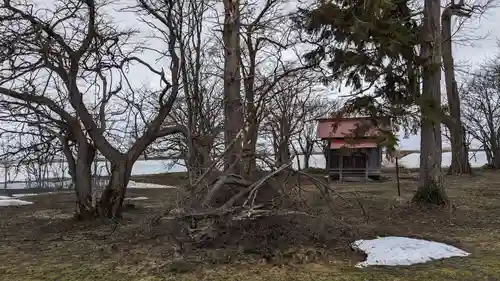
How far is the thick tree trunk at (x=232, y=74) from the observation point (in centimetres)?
1036

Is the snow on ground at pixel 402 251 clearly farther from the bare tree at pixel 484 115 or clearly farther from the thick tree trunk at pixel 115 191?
the bare tree at pixel 484 115

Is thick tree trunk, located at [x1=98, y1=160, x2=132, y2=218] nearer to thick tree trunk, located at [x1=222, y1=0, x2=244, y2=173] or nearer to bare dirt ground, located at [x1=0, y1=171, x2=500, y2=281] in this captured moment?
bare dirt ground, located at [x1=0, y1=171, x2=500, y2=281]

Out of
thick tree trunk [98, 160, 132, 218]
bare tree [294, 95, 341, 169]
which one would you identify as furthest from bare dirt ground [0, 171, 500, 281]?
bare tree [294, 95, 341, 169]

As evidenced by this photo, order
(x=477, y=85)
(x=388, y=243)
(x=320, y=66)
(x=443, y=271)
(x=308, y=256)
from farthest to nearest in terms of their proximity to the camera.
Result: (x=477, y=85)
(x=320, y=66)
(x=388, y=243)
(x=308, y=256)
(x=443, y=271)

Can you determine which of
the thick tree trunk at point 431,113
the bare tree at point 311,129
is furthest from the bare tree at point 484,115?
the thick tree trunk at point 431,113

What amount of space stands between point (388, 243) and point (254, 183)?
2.09 m

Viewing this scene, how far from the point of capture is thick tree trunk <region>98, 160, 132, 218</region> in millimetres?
10172

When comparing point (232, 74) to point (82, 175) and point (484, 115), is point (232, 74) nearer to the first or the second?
point (82, 175)

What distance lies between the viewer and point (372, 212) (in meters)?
10.9

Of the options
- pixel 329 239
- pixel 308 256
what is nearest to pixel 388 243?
pixel 329 239

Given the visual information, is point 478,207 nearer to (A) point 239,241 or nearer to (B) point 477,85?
(A) point 239,241

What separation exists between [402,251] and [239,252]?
2.18 m

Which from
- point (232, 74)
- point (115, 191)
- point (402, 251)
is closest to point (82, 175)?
point (115, 191)

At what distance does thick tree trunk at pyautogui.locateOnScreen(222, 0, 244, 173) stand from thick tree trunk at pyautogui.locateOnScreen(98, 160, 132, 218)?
2207 millimetres
